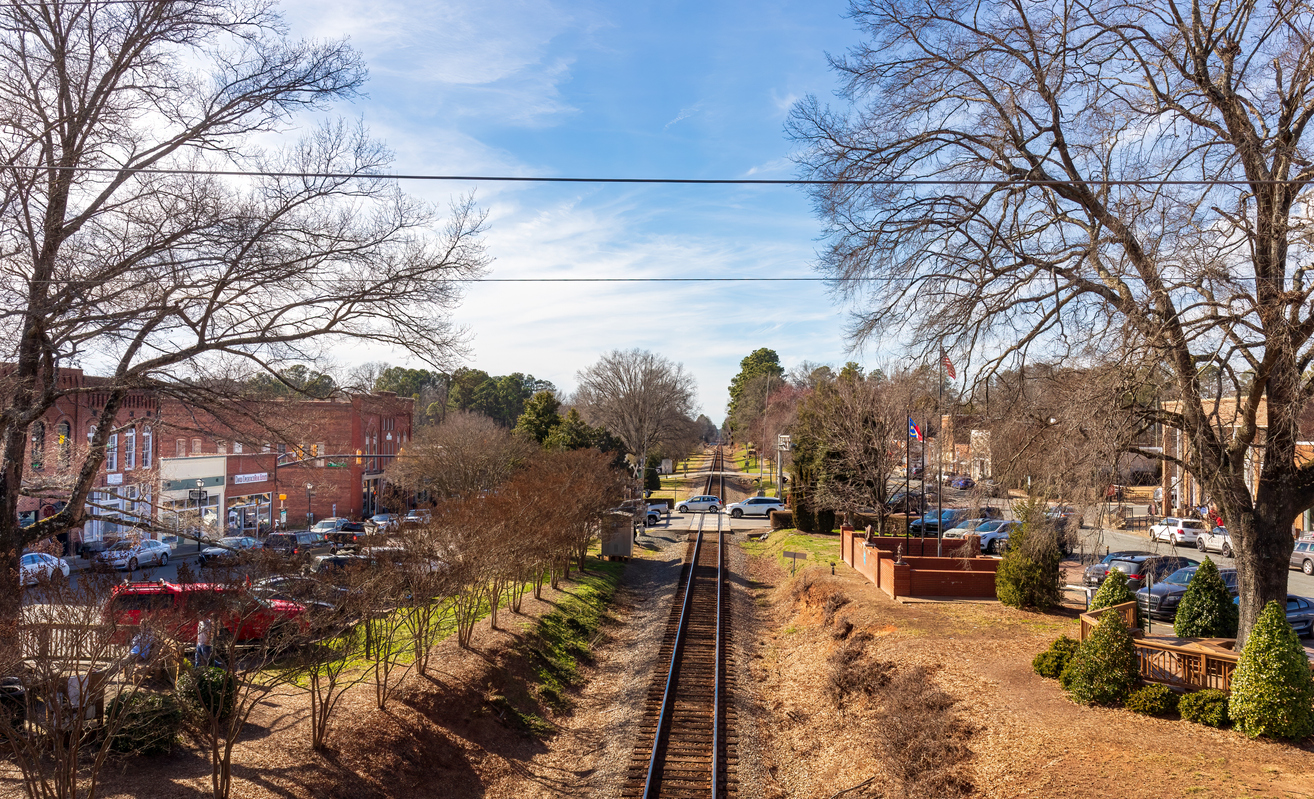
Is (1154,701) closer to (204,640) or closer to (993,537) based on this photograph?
(204,640)

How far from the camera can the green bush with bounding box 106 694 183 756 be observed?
1039cm

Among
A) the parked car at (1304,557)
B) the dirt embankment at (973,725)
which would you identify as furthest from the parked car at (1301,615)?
the parked car at (1304,557)

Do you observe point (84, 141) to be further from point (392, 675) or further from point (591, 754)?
point (591, 754)

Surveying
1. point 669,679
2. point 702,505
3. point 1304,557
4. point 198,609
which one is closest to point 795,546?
point 702,505

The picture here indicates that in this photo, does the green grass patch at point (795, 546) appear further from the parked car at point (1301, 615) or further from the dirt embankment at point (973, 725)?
the parked car at point (1301, 615)

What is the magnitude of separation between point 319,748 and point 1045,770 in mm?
10226

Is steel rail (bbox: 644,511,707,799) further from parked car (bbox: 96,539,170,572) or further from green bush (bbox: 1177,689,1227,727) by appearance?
parked car (bbox: 96,539,170,572)

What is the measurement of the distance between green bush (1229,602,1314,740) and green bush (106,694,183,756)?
14.0 meters

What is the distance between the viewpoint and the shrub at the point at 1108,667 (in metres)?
12.9

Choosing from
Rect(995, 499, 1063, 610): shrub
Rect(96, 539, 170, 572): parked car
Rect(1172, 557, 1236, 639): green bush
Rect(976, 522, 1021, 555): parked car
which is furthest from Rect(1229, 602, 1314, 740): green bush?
Rect(96, 539, 170, 572): parked car

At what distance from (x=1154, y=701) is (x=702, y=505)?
42.7 metres

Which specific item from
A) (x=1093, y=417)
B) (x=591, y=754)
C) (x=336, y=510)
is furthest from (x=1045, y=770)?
(x=336, y=510)

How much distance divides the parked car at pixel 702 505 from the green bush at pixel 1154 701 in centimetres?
4183

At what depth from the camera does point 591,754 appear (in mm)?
14812
